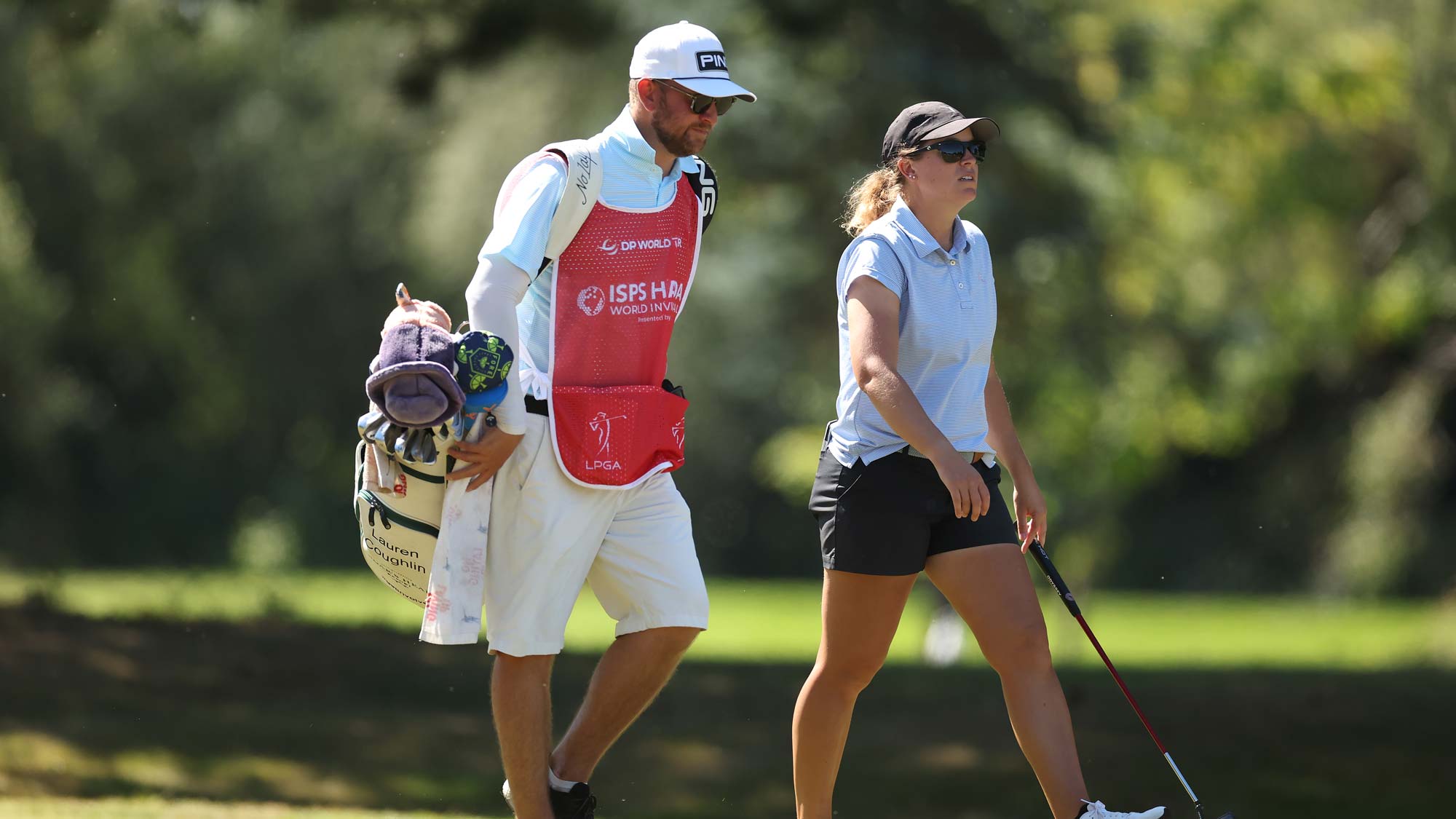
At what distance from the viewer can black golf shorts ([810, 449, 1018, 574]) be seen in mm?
4605

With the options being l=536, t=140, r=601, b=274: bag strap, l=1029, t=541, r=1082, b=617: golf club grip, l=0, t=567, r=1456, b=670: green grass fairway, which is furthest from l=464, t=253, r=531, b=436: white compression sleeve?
l=0, t=567, r=1456, b=670: green grass fairway

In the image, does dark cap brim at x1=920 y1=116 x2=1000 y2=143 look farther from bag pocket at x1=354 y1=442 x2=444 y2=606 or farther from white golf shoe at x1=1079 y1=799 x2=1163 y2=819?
white golf shoe at x1=1079 y1=799 x2=1163 y2=819

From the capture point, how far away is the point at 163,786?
25.1 feet

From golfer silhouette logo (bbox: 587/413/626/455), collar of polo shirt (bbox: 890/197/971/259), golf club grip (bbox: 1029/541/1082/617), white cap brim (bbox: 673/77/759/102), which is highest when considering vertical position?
white cap brim (bbox: 673/77/759/102)

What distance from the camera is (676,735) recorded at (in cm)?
891

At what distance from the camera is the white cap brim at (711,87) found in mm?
4602

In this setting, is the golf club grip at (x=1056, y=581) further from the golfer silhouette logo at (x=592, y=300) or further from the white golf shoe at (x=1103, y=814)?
the golfer silhouette logo at (x=592, y=300)

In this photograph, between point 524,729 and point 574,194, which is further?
point 524,729

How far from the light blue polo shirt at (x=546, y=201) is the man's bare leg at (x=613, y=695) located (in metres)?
0.77

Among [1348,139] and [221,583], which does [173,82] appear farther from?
[1348,139]

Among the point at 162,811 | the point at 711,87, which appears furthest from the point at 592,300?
the point at 162,811

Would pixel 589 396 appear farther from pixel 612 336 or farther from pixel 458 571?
pixel 458 571

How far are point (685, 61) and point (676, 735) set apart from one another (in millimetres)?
5010

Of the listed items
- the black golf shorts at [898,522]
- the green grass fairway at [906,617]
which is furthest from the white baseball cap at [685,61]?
the green grass fairway at [906,617]
